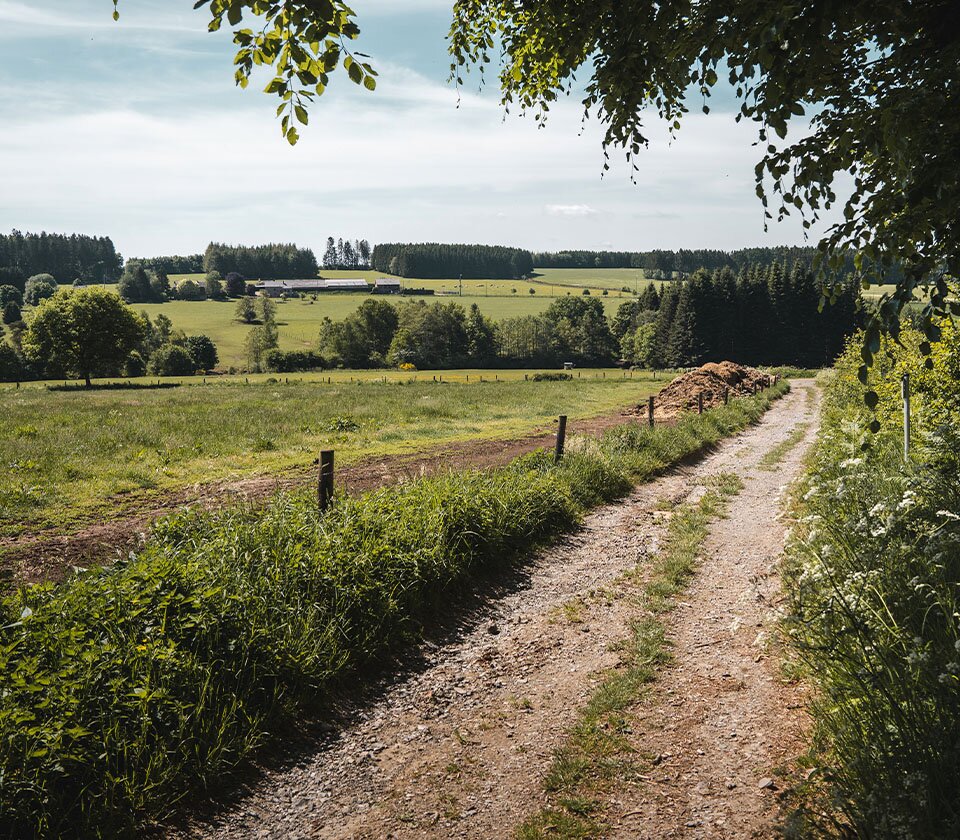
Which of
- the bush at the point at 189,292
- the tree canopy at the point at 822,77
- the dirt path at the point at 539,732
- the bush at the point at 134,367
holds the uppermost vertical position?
the bush at the point at 189,292

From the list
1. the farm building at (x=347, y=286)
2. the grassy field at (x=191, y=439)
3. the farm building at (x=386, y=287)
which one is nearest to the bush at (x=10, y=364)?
the grassy field at (x=191, y=439)

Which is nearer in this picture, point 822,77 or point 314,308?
Result: point 822,77

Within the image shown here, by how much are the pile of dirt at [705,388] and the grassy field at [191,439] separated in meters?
3.66

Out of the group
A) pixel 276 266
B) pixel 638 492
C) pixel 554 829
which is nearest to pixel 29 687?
pixel 554 829

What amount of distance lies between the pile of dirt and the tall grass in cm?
2402

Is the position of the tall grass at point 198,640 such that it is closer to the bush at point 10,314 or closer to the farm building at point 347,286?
the bush at point 10,314

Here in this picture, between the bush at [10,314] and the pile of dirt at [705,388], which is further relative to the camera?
the bush at [10,314]

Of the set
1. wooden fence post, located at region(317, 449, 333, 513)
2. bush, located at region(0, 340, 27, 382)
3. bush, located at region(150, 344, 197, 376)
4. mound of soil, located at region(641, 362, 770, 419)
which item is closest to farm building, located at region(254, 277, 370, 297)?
bush, located at region(150, 344, 197, 376)

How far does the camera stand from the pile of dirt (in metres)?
32.0

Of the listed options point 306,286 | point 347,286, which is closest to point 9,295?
point 306,286

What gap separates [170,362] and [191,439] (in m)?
73.8

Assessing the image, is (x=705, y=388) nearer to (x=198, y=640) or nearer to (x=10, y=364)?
(x=198, y=640)

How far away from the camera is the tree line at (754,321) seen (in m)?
89.6

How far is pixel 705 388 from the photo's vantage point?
3522 cm
